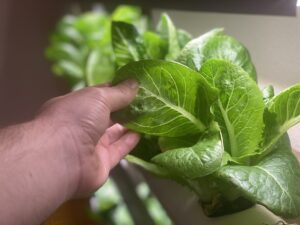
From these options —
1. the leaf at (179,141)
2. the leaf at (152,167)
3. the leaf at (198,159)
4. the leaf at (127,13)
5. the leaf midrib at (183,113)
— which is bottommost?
the leaf at (152,167)

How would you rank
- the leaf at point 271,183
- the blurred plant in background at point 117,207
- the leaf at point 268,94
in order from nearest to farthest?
1. the leaf at point 271,183
2. the leaf at point 268,94
3. the blurred plant in background at point 117,207

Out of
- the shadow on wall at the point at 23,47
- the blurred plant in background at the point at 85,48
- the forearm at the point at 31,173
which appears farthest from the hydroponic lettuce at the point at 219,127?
the shadow on wall at the point at 23,47

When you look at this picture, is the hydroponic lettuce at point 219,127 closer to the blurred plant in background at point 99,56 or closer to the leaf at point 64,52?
the blurred plant in background at point 99,56

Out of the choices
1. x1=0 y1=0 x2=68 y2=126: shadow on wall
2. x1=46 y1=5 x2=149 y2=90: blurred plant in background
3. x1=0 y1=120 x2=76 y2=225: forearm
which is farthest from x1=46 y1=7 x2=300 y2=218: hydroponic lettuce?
x1=0 y1=0 x2=68 y2=126: shadow on wall

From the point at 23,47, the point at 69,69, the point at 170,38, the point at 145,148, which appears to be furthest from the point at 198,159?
the point at 23,47

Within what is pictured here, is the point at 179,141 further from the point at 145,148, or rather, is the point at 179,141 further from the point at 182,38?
the point at 182,38

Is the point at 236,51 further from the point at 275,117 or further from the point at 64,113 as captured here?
the point at 64,113

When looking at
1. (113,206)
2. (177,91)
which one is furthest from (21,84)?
(177,91)
